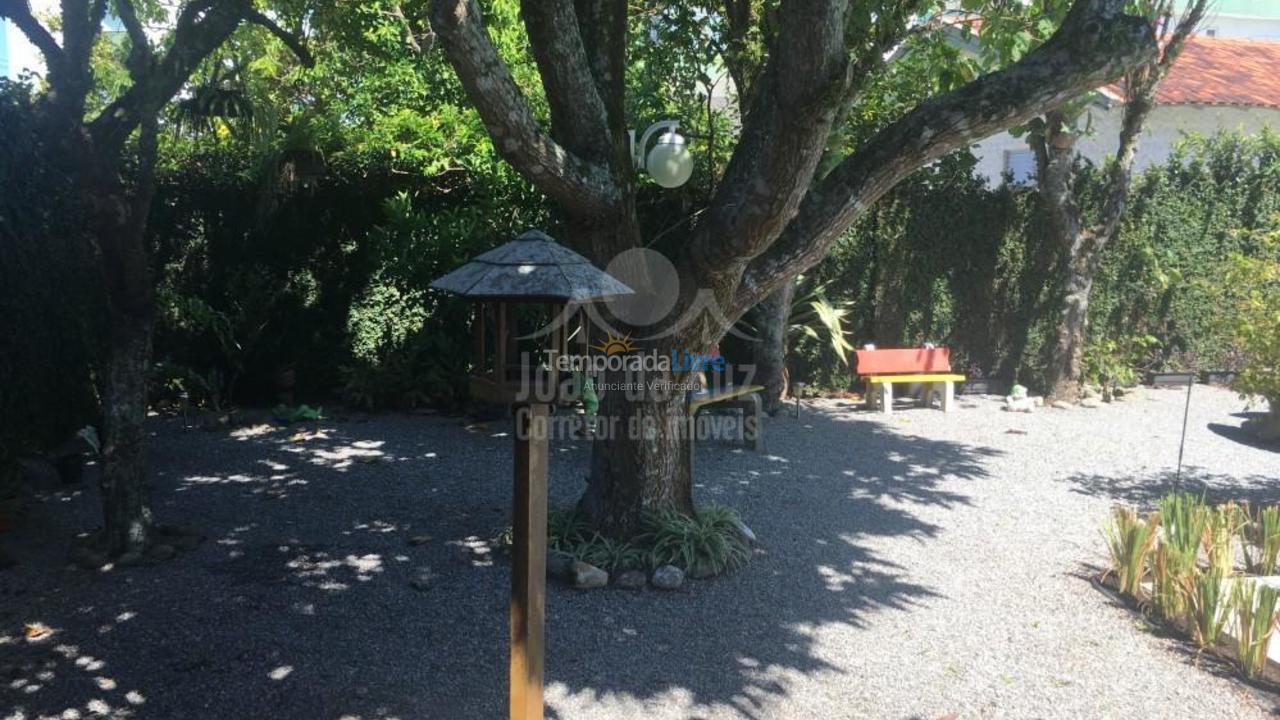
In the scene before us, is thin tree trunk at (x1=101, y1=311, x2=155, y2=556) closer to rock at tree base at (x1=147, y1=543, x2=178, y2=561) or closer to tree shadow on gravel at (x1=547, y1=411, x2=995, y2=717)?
rock at tree base at (x1=147, y1=543, x2=178, y2=561)

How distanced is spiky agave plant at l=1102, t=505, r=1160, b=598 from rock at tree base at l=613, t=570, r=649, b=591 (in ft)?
8.88

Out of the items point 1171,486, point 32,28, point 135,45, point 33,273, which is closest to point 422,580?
point 33,273

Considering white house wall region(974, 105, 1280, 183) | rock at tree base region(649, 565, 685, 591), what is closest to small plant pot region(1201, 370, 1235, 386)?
white house wall region(974, 105, 1280, 183)

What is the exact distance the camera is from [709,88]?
8.39 m

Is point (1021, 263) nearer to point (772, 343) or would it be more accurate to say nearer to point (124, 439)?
point (772, 343)

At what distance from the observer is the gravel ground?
3955mm

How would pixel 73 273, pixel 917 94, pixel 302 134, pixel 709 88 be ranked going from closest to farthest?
pixel 73 273
pixel 709 88
pixel 302 134
pixel 917 94

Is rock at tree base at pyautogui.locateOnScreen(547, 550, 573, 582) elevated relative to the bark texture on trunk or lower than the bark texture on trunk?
lower

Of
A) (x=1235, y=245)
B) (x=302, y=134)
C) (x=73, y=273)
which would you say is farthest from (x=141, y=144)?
(x=1235, y=245)

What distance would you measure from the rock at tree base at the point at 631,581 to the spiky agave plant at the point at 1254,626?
2.95 m

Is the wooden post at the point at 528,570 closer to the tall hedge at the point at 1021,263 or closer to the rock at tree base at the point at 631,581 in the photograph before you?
the rock at tree base at the point at 631,581

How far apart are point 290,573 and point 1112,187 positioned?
→ 9943 mm

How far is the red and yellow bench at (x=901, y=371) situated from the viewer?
1048 centimetres

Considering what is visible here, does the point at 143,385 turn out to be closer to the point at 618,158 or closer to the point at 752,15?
the point at 618,158
